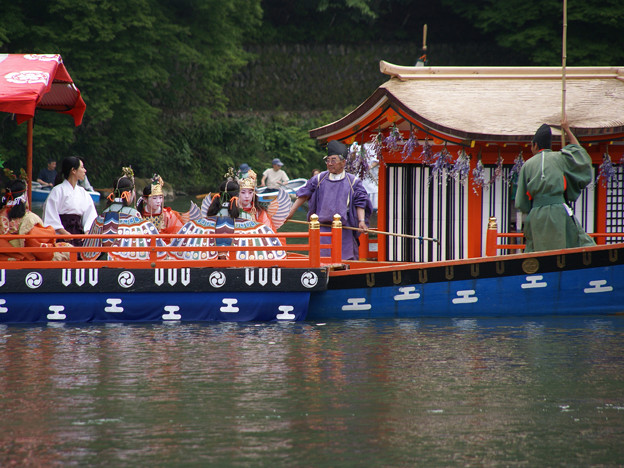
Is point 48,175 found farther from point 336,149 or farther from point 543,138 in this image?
point 543,138

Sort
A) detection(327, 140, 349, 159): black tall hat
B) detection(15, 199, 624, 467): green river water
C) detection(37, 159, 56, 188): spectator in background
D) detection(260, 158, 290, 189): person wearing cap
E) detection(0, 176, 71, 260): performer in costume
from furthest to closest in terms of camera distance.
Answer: detection(37, 159, 56, 188): spectator in background
detection(260, 158, 290, 189): person wearing cap
detection(327, 140, 349, 159): black tall hat
detection(0, 176, 71, 260): performer in costume
detection(15, 199, 624, 467): green river water

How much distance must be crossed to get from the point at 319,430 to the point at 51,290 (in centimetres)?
513

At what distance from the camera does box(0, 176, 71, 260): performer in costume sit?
12.0 m

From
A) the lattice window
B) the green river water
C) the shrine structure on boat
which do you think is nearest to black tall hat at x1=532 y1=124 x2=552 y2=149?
the shrine structure on boat

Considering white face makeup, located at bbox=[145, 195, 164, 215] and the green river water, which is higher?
white face makeup, located at bbox=[145, 195, 164, 215]

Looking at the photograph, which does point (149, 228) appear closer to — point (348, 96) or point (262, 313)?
point (262, 313)

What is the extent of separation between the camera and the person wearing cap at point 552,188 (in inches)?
460

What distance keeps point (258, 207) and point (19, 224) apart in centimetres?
288

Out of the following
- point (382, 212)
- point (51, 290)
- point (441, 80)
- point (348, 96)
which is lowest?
point (51, 290)

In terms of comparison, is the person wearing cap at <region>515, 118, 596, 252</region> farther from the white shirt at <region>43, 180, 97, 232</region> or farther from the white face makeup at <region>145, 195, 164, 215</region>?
the white shirt at <region>43, 180, 97, 232</region>

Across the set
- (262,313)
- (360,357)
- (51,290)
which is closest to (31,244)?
(51,290)

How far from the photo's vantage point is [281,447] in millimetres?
7230

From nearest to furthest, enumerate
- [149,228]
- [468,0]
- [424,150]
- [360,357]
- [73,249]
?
[360,357] < [73,249] < [149,228] < [424,150] < [468,0]

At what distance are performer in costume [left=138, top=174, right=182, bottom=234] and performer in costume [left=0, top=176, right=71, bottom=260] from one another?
137cm
